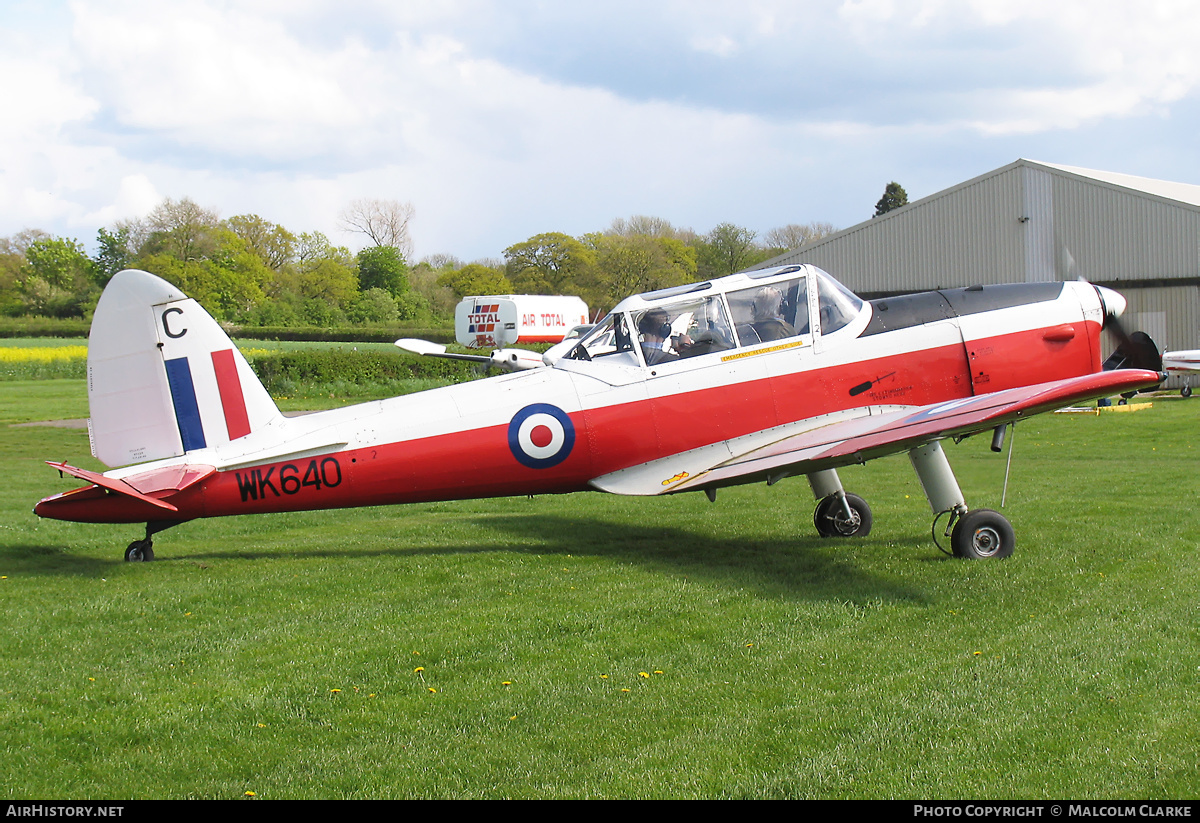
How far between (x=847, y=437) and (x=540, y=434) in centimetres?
255

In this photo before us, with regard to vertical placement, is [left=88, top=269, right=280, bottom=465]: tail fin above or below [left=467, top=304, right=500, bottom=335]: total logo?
below

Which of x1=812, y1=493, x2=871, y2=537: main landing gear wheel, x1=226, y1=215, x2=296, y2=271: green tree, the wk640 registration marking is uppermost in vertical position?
x1=226, y1=215, x2=296, y2=271: green tree

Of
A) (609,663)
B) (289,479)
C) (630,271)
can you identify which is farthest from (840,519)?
(630,271)

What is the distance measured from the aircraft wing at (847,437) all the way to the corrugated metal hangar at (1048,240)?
21299 millimetres

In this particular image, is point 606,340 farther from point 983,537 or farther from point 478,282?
point 478,282

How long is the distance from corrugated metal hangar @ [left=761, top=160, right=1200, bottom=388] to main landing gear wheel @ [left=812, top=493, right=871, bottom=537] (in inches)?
790

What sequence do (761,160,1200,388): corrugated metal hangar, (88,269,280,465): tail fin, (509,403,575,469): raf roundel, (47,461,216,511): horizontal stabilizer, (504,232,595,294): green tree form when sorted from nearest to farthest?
(47,461,216,511): horizontal stabilizer → (88,269,280,465): tail fin → (509,403,575,469): raf roundel → (761,160,1200,388): corrugated metal hangar → (504,232,595,294): green tree

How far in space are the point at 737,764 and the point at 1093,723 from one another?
1682 mm

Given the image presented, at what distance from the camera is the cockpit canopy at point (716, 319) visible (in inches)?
336

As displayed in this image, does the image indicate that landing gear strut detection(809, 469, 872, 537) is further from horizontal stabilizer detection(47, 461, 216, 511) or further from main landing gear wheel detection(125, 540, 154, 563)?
main landing gear wheel detection(125, 540, 154, 563)

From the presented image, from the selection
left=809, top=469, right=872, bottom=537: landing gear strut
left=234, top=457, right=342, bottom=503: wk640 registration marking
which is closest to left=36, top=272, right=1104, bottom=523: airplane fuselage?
left=234, top=457, right=342, bottom=503: wk640 registration marking

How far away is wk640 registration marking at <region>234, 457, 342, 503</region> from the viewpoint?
8078 mm

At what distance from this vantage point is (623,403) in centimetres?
849

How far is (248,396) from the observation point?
825cm
